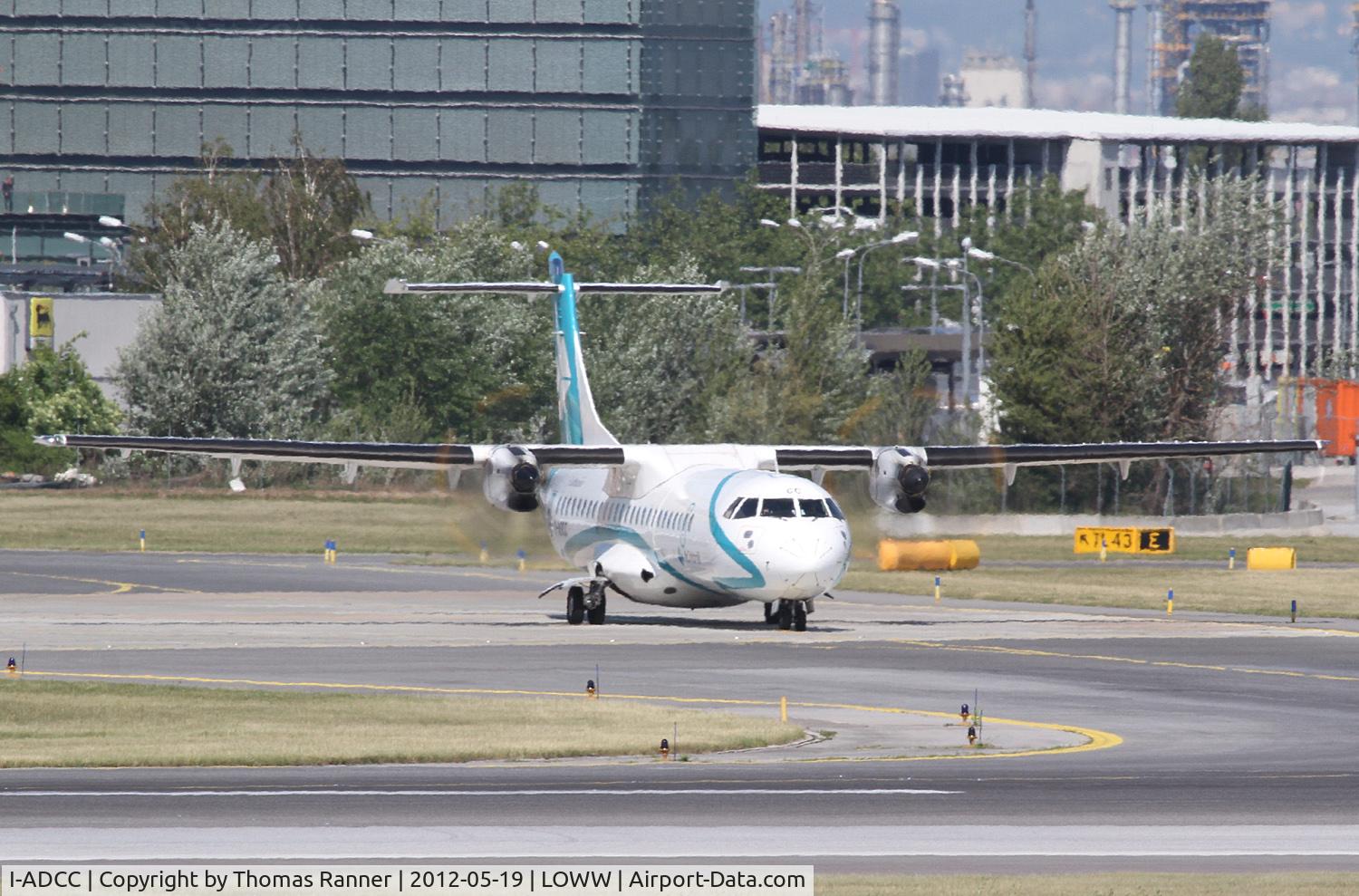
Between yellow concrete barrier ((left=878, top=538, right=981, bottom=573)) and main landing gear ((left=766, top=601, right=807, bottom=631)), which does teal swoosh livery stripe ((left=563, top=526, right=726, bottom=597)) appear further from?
yellow concrete barrier ((left=878, top=538, right=981, bottom=573))

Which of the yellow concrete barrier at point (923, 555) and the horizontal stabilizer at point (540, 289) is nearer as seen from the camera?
the horizontal stabilizer at point (540, 289)

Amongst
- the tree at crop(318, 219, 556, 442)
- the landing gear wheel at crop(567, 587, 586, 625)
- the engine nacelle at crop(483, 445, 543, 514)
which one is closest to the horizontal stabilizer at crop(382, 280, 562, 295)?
the engine nacelle at crop(483, 445, 543, 514)

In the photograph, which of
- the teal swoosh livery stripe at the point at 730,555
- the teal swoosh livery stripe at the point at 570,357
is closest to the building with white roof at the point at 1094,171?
the teal swoosh livery stripe at the point at 570,357

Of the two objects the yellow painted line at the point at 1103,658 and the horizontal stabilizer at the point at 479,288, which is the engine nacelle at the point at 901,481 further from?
the horizontal stabilizer at the point at 479,288

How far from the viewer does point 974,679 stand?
107 feet

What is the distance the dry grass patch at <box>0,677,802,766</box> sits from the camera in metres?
23.8

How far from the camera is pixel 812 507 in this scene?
126ft

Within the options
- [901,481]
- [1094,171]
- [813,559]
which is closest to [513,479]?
[813,559]

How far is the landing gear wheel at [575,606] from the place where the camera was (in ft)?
143

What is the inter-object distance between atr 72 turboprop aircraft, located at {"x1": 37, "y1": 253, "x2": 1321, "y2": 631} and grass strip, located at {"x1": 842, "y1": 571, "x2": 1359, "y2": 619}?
16.1ft

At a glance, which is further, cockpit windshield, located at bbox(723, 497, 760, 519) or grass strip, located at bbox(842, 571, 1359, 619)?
grass strip, located at bbox(842, 571, 1359, 619)

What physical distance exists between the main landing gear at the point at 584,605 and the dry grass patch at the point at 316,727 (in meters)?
13.4

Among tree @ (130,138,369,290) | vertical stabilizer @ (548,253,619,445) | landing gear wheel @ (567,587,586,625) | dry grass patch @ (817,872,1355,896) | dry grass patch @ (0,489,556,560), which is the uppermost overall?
tree @ (130,138,369,290)

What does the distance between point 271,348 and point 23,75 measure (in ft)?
230
